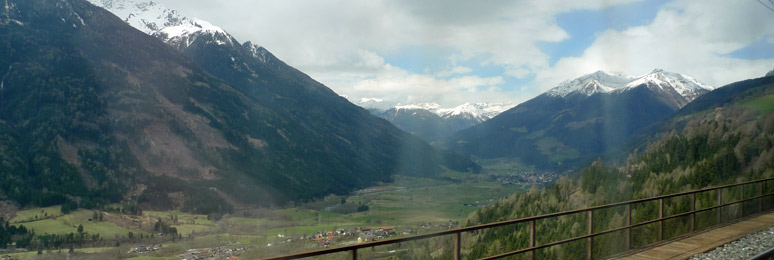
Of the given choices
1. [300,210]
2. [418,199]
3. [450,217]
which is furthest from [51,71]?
[450,217]

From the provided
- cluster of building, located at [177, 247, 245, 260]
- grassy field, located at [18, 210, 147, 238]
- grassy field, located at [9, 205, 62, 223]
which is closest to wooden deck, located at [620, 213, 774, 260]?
cluster of building, located at [177, 247, 245, 260]

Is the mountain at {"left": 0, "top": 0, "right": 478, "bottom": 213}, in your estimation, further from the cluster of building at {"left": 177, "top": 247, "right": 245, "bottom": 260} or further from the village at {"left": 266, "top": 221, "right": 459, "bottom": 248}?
the village at {"left": 266, "top": 221, "right": 459, "bottom": 248}

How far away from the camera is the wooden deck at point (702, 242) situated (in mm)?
10727

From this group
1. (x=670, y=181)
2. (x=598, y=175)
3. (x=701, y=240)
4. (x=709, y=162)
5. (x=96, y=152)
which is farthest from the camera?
(x=96, y=152)

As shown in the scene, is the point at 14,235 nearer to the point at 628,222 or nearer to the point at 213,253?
the point at 213,253

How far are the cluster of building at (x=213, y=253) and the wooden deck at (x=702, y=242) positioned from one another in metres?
91.4

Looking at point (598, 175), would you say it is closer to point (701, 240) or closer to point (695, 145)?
point (695, 145)

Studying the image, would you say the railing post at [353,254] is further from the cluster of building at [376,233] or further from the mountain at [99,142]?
the mountain at [99,142]

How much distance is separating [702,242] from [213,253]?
10291cm

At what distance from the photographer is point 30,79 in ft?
571

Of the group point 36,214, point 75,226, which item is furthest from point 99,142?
point 75,226

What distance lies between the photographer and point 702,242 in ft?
40.1

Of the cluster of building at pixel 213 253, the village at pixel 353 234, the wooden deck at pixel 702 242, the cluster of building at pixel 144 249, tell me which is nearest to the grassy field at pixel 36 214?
the cluster of building at pixel 144 249

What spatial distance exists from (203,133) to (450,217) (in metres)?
120
